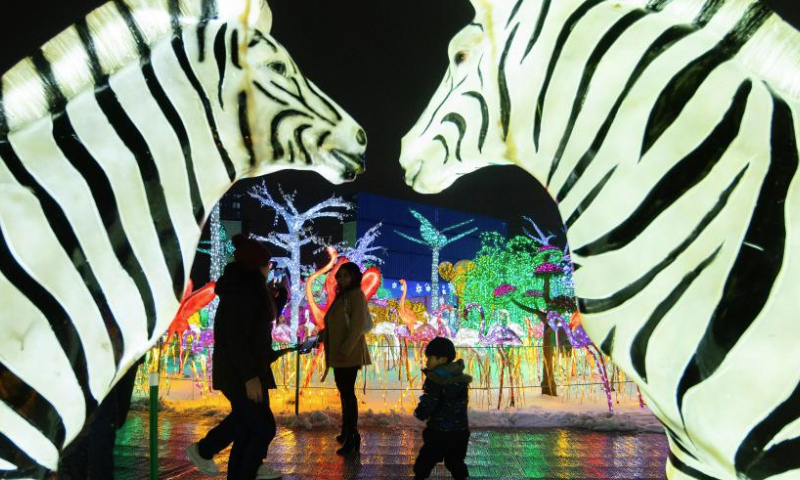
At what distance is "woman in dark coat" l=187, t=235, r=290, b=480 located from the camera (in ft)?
12.7

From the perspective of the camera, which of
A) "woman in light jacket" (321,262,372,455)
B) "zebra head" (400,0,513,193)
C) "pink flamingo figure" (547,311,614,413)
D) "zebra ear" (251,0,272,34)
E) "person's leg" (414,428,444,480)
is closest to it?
"zebra head" (400,0,513,193)

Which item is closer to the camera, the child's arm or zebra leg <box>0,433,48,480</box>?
zebra leg <box>0,433,48,480</box>

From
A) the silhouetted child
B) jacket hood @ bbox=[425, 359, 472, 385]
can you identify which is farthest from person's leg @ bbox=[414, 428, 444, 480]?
jacket hood @ bbox=[425, 359, 472, 385]

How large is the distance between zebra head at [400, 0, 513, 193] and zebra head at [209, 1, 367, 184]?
218mm

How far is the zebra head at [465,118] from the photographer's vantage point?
1.56m

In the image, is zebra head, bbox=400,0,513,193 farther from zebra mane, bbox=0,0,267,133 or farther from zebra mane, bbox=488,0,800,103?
zebra mane, bbox=0,0,267,133

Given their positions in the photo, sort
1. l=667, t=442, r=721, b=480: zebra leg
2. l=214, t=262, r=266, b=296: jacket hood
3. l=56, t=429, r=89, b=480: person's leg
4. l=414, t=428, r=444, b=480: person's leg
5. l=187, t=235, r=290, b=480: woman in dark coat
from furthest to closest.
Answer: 1. l=414, t=428, r=444, b=480: person's leg
2. l=56, t=429, r=89, b=480: person's leg
3. l=214, t=262, r=266, b=296: jacket hood
4. l=187, t=235, r=290, b=480: woman in dark coat
5. l=667, t=442, r=721, b=480: zebra leg

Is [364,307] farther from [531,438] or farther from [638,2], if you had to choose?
[638,2]

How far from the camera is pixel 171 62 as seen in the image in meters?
1.67

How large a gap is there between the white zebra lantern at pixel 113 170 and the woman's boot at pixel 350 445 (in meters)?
4.45

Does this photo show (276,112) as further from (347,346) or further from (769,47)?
(347,346)

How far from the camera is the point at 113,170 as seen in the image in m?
1.56

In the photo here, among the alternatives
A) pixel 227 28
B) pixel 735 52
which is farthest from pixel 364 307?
pixel 735 52

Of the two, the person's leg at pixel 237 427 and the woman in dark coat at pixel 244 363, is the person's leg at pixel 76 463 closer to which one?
the woman in dark coat at pixel 244 363
